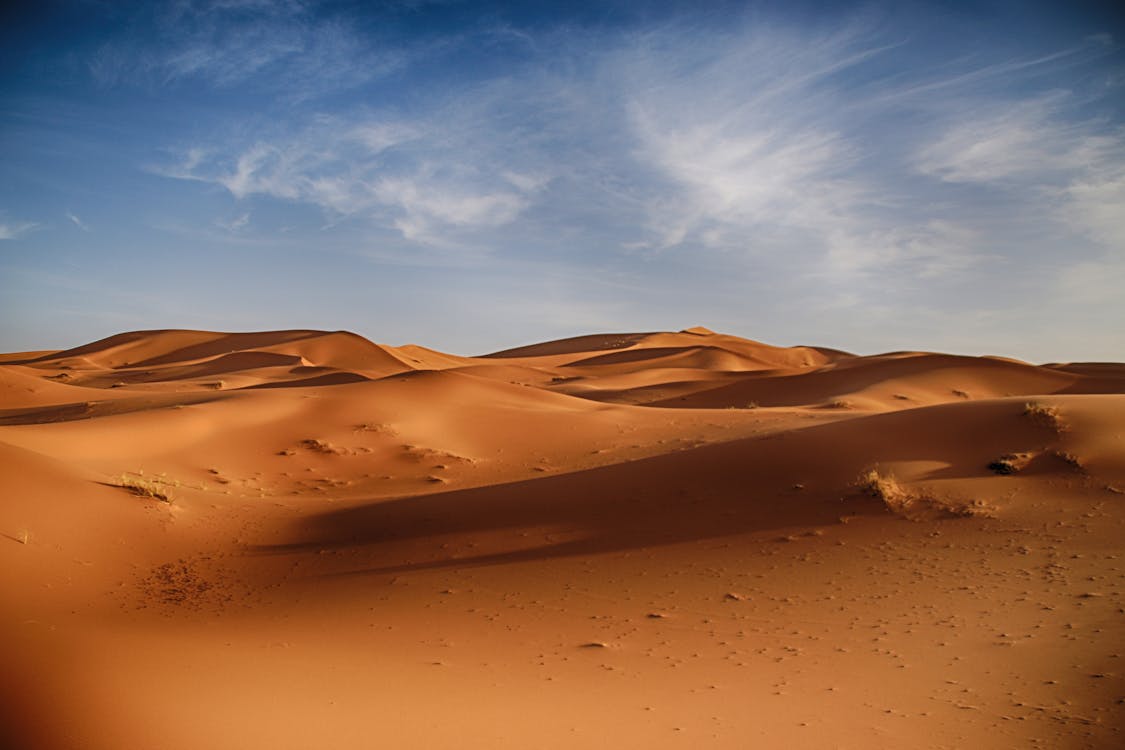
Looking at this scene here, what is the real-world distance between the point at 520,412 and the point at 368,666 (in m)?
13.4

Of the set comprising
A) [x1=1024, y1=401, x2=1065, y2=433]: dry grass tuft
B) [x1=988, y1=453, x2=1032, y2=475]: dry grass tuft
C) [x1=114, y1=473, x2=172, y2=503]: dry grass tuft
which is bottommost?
[x1=114, y1=473, x2=172, y2=503]: dry grass tuft

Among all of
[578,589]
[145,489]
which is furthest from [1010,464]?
[145,489]

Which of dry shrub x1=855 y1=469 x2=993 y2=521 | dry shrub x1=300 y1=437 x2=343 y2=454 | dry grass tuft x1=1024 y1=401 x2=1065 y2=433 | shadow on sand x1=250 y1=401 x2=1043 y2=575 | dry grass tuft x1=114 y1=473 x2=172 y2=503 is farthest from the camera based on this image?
dry shrub x1=300 y1=437 x2=343 y2=454

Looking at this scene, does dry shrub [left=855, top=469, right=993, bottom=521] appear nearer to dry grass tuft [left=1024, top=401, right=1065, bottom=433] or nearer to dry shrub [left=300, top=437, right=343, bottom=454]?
dry grass tuft [left=1024, top=401, right=1065, bottom=433]

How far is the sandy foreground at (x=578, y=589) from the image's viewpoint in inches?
168

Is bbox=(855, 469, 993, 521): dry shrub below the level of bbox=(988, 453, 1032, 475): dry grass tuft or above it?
below

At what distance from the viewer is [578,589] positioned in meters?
7.14

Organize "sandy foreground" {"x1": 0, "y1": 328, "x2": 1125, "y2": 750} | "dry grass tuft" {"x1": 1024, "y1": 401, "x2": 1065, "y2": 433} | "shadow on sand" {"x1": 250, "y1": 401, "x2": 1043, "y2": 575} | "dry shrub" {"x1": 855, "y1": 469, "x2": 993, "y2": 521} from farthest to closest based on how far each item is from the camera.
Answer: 1. "dry grass tuft" {"x1": 1024, "y1": 401, "x2": 1065, "y2": 433}
2. "shadow on sand" {"x1": 250, "y1": 401, "x2": 1043, "y2": 575}
3. "dry shrub" {"x1": 855, "y1": 469, "x2": 993, "y2": 521}
4. "sandy foreground" {"x1": 0, "y1": 328, "x2": 1125, "y2": 750}

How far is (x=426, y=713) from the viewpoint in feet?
14.6

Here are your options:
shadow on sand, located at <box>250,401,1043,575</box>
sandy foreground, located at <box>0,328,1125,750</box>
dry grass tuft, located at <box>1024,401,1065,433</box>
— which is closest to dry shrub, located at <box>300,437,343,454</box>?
sandy foreground, located at <box>0,328,1125,750</box>

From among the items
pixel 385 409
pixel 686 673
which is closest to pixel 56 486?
pixel 686 673

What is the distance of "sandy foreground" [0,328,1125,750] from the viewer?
4273 mm

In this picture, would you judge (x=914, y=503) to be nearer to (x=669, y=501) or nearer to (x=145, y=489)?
(x=669, y=501)

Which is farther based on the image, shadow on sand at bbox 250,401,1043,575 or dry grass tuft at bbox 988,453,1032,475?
dry grass tuft at bbox 988,453,1032,475
